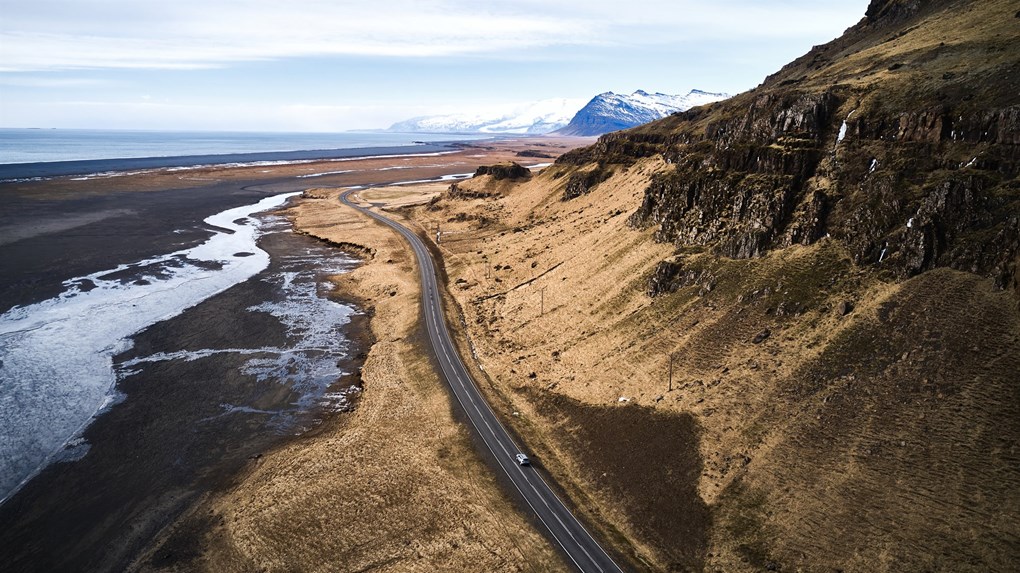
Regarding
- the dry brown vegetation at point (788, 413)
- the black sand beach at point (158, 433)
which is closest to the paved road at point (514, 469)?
the dry brown vegetation at point (788, 413)

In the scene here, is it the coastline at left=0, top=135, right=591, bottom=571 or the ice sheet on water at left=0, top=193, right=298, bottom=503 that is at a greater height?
the ice sheet on water at left=0, top=193, right=298, bottom=503

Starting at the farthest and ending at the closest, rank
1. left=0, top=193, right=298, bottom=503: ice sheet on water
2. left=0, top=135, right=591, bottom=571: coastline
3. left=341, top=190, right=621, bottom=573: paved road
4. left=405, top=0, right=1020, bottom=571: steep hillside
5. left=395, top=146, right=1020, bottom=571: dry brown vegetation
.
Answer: left=0, top=193, right=298, bottom=503: ice sheet on water < left=0, top=135, right=591, bottom=571: coastline < left=341, top=190, right=621, bottom=573: paved road < left=405, top=0, right=1020, bottom=571: steep hillside < left=395, top=146, right=1020, bottom=571: dry brown vegetation

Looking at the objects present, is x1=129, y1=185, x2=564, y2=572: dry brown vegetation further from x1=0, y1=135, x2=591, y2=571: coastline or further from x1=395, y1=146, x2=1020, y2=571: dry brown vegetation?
x1=395, y1=146, x2=1020, y2=571: dry brown vegetation

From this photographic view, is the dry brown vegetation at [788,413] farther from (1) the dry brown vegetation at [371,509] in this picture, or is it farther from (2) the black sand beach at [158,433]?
(2) the black sand beach at [158,433]

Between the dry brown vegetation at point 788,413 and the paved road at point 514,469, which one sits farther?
the paved road at point 514,469

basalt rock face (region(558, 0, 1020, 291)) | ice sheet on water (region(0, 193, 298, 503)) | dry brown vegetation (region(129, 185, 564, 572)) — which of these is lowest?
dry brown vegetation (region(129, 185, 564, 572))

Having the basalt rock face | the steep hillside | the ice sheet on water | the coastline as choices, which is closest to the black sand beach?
the coastline
